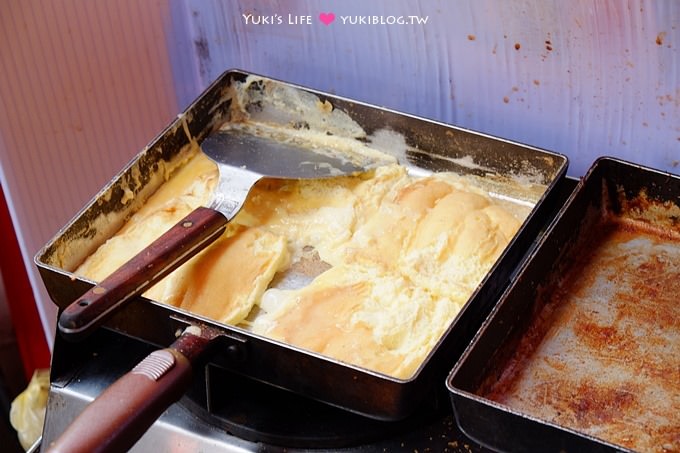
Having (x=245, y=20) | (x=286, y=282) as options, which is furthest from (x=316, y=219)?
(x=245, y=20)

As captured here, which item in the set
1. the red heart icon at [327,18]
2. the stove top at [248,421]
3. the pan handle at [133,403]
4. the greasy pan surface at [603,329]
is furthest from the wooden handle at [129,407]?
the red heart icon at [327,18]

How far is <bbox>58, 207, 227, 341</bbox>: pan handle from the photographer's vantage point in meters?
1.01

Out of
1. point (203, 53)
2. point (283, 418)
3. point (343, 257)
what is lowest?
point (283, 418)

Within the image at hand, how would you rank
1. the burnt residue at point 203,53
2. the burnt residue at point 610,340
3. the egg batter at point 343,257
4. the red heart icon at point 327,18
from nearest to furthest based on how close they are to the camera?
the burnt residue at point 610,340, the egg batter at point 343,257, the red heart icon at point 327,18, the burnt residue at point 203,53

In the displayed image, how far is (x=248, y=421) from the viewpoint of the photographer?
3.67 feet

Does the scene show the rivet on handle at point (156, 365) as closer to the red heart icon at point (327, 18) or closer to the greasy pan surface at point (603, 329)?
the greasy pan surface at point (603, 329)

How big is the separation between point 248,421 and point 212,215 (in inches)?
10.9

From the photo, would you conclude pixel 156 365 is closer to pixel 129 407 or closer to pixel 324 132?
pixel 129 407

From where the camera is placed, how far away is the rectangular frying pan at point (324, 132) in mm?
1008

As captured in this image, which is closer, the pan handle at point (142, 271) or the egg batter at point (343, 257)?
the pan handle at point (142, 271)

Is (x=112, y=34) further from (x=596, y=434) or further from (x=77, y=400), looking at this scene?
(x=596, y=434)

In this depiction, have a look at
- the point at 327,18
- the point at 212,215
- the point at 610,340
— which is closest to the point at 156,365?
the point at 212,215

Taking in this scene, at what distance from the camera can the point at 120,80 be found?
5.18 feet

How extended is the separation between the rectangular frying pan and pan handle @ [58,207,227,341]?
3cm
